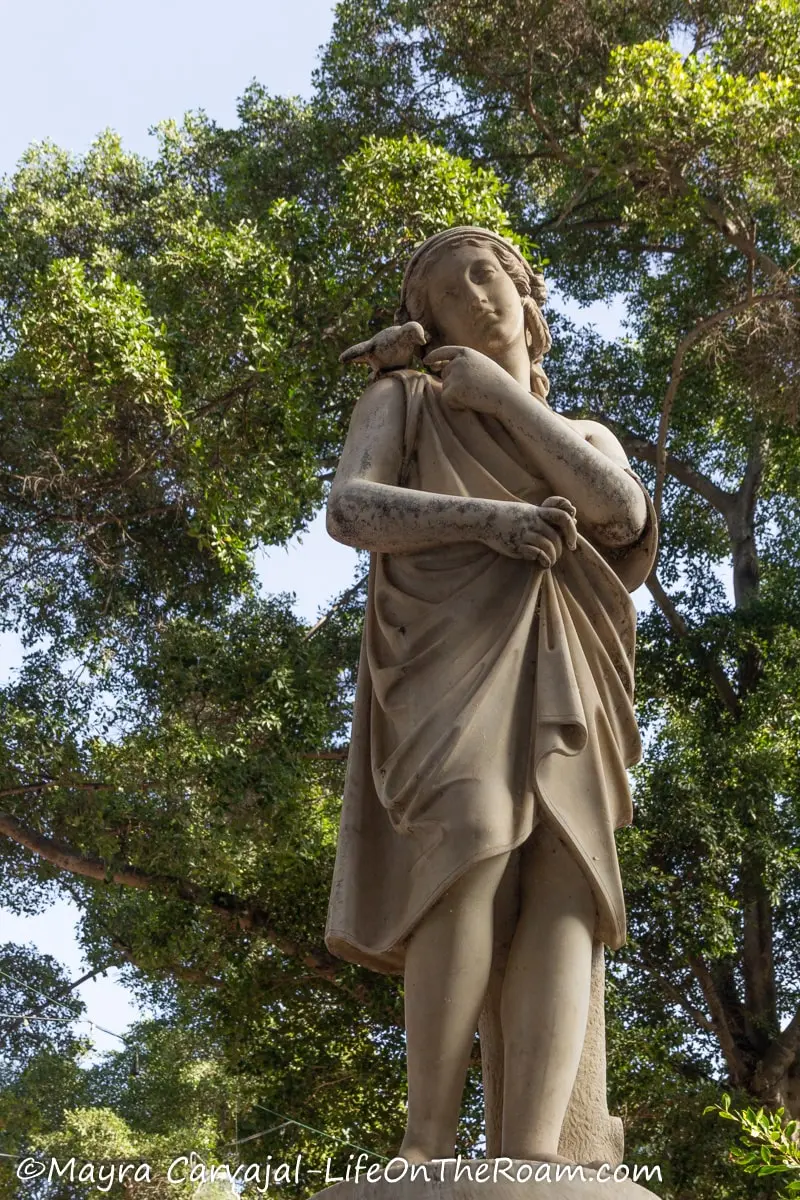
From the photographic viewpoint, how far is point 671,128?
11.5 m

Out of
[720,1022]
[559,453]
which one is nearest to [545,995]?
[559,453]

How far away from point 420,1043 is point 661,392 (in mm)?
12750

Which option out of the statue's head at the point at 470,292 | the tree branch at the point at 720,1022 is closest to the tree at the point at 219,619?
the tree branch at the point at 720,1022

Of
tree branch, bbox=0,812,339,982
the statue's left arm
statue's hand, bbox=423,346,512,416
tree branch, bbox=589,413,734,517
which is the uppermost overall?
tree branch, bbox=589,413,734,517

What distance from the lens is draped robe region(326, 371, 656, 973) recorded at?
10.5 ft

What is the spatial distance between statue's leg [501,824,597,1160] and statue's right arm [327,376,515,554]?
66 cm

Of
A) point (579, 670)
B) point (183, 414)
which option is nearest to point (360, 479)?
point (579, 670)

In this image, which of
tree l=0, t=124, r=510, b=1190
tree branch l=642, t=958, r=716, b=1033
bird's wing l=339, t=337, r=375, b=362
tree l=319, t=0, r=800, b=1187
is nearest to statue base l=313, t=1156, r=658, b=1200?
bird's wing l=339, t=337, r=375, b=362

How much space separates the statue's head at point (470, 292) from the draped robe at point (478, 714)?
0.33 m

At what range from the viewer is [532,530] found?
3.37m

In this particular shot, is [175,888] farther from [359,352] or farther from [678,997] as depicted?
[359,352]

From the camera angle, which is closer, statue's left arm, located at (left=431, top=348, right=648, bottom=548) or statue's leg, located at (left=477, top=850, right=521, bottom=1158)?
statue's leg, located at (left=477, top=850, right=521, bottom=1158)

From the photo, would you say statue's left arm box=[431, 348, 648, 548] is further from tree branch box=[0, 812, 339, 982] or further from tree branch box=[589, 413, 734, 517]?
tree branch box=[589, 413, 734, 517]

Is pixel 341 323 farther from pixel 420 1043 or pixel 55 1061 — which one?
pixel 420 1043
